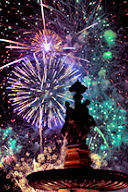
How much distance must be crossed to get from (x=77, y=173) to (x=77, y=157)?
2.26 meters

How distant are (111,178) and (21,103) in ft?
40.5

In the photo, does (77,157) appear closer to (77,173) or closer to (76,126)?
(76,126)

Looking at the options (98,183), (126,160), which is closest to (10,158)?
(126,160)

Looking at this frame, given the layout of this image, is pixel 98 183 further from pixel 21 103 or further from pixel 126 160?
pixel 126 160

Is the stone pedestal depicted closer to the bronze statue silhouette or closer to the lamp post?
the lamp post

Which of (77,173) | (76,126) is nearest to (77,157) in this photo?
(76,126)

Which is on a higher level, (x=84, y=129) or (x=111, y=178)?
(x=84, y=129)

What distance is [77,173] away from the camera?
769 centimetres

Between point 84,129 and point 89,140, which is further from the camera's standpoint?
point 89,140

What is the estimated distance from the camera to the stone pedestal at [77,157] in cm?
984

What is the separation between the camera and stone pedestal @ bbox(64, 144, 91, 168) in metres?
9.84

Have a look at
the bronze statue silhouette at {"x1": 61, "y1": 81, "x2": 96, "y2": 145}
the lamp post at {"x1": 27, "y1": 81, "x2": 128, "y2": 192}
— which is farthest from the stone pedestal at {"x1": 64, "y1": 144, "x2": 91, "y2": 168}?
the bronze statue silhouette at {"x1": 61, "y1": 81, "x2": 96, "y2": 145}

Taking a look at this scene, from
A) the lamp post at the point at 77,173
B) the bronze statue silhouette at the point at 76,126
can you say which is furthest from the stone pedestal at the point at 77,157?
the bronze statue silhouette at the point at 76,126

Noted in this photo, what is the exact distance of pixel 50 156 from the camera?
21.2 meters
